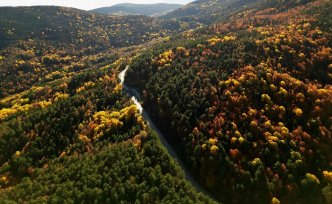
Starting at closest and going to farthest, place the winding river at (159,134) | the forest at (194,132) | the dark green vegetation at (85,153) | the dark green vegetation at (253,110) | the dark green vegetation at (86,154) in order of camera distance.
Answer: the dark green vegetation at (86,154), the dark green vegetation at (85,153), the forest at (194,132), the dark green vegetation at (253,110), the winding river at (159,134)

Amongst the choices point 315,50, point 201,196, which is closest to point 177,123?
point 201,196

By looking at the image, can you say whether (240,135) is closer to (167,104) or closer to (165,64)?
(167,104)

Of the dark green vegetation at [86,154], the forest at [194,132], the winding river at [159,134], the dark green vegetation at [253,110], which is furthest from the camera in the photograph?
the winding river at [159,134]

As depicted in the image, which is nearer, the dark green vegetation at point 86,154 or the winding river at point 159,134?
the dark green vegetation at point 86,154

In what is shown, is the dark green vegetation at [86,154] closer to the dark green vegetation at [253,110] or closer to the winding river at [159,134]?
the winding river at [159,134]

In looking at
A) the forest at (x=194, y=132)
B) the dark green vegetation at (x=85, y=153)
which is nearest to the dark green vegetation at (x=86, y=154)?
the dark green vegetation at (x=85, y=153)

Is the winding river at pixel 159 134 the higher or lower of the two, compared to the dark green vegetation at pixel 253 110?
lower
